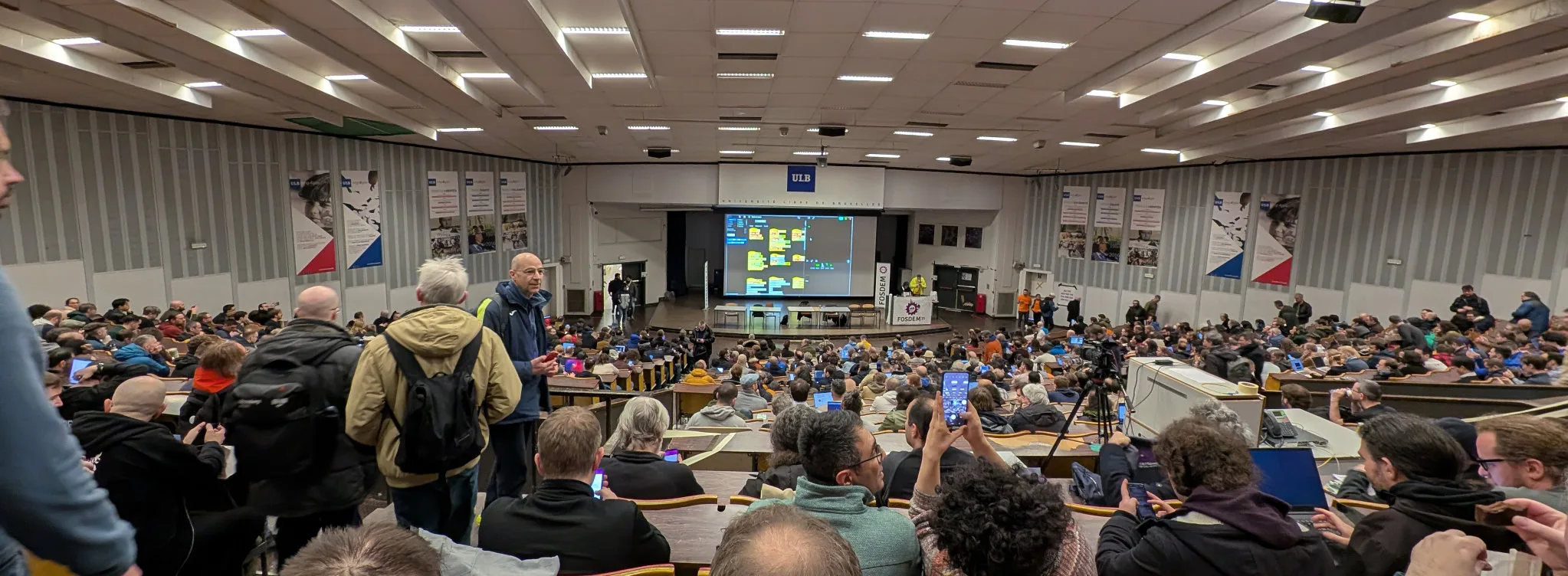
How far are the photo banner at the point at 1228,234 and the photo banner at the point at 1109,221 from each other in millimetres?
2439

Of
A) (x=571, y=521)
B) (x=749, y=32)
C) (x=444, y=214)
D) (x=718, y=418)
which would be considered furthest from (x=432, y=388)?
(x=444, y=214)

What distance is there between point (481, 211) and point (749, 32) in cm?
1230

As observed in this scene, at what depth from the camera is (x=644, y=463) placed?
2.93 metres

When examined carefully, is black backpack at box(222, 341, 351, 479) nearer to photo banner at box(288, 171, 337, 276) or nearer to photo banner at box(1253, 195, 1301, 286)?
photo banner at box(288, 171, 337, 276)

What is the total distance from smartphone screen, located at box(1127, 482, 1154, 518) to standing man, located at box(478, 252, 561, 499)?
256cm

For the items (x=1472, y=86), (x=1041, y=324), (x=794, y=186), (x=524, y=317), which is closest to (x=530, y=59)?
(x=524, y=317)

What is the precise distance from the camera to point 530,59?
705 centimetres

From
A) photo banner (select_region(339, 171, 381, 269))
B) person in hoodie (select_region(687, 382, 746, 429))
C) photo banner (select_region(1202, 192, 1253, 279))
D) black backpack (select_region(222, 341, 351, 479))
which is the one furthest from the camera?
photo banner (select_region(1202, 192, 1253, 279))

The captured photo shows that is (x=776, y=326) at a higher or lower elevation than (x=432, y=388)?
lower

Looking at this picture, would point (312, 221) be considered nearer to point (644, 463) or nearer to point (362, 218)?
point (362, 218)

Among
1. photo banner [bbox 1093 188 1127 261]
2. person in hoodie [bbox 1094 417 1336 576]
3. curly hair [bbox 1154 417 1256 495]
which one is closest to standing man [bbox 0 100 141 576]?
person in hoodie [bbox 1094 417 1336 576]

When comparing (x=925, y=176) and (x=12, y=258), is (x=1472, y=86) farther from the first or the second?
(x=12, y=258)

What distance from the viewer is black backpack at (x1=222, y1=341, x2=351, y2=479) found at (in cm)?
215

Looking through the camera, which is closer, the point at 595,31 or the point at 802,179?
the point at 595,31
